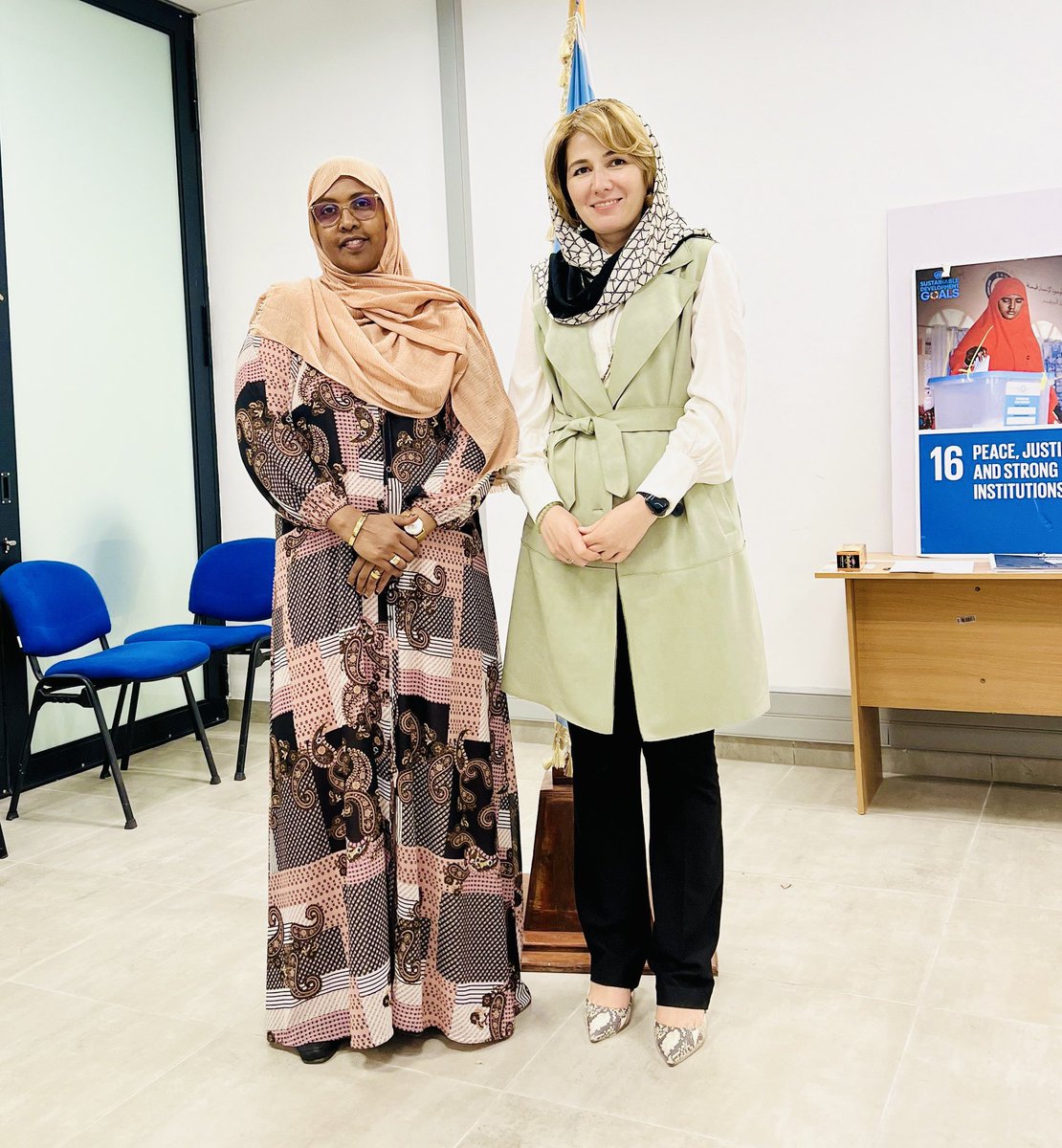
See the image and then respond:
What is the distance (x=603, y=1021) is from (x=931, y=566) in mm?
1782

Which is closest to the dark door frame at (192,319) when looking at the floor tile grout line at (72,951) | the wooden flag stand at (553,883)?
the floor tile grout line at (72,951)

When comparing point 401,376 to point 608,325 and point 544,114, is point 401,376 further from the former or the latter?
point 544,114

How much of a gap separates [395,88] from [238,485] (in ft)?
5.64

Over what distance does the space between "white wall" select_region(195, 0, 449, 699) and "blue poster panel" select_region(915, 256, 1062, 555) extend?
1870mm

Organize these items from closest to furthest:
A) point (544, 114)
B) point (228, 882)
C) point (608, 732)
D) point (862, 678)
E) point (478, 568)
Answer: point (608, 732) < point (478, 568) < point (228, 882) < point (862, 678) < point (544, 114)

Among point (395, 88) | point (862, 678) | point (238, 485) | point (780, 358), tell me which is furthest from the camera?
point (238, 485)

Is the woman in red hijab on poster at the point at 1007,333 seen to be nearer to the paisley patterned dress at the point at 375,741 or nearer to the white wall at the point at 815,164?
the white wall at the point at 815,164

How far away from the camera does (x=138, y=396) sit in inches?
173

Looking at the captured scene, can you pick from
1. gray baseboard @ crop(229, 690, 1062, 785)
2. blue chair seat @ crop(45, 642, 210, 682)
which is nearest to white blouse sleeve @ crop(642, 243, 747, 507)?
gray baseboard @ crop(229, 690, 1062, 785)

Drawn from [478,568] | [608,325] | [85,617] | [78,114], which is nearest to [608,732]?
[478,568]

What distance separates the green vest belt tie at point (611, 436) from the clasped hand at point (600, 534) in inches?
1.8

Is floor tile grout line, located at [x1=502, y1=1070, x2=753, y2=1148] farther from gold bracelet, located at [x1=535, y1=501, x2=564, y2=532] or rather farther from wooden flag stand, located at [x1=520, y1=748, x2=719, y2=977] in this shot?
gold bracelet, located at [x1=535, y1=501, x2=564, y2=532]

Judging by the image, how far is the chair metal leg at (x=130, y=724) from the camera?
396cm

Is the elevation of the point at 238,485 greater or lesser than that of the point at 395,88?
lesser
